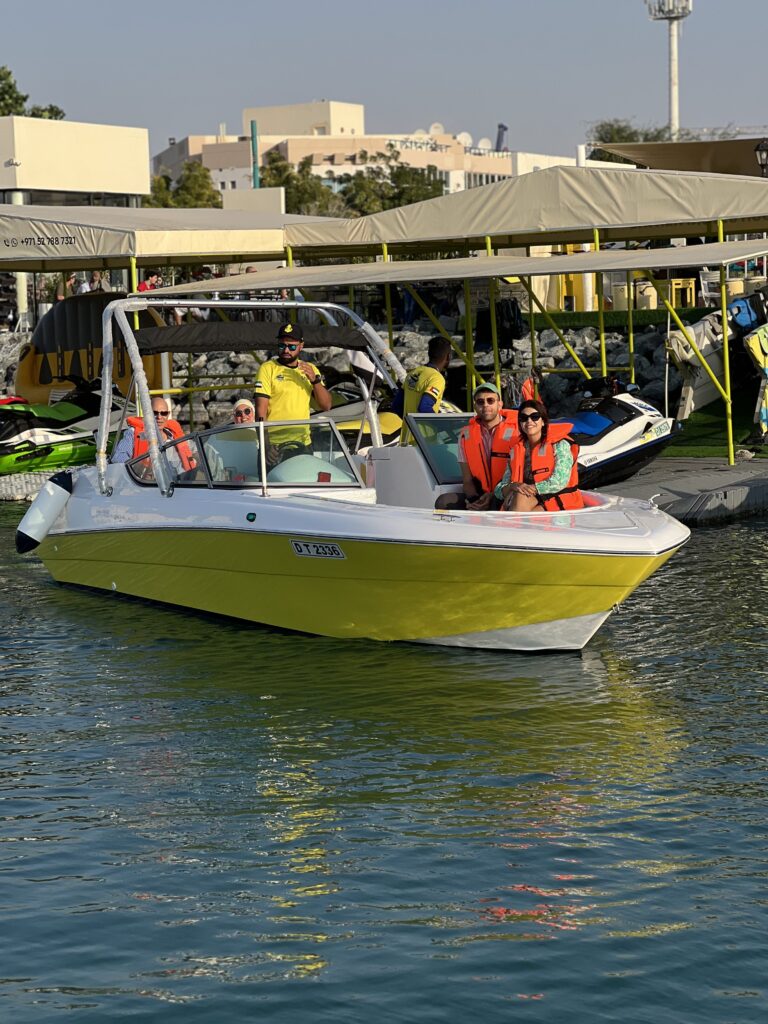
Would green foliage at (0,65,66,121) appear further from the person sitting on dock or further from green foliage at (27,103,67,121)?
the person sitting on dock

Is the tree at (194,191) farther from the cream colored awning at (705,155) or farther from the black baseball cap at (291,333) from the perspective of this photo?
the black baseball cap at (291,333)

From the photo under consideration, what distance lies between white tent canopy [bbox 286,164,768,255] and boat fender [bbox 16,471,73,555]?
344 inches

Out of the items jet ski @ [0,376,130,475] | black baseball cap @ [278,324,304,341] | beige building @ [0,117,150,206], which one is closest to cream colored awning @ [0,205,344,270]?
jet ski @ [0,376,130,475]

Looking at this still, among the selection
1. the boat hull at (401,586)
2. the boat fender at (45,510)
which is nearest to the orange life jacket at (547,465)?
the boat hull at (401,586)

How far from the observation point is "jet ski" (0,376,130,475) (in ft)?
60.8

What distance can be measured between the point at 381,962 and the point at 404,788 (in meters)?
1.90

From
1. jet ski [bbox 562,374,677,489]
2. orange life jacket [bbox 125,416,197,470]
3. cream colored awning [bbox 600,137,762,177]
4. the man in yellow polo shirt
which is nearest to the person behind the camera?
the man in yellow polo shirt

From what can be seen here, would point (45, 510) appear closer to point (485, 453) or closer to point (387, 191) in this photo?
point (485, 453)

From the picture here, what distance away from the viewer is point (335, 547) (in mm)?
9664

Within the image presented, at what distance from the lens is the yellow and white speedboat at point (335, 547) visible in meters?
9.22

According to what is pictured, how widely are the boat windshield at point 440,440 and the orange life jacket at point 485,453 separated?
0.34 meters

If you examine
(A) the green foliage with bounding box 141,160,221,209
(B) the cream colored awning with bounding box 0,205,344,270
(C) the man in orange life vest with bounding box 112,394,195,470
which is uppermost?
(A) the green foliage with bounding box 141,160,221,209

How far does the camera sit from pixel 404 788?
7.23 metres

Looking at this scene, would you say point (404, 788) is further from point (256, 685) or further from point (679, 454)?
point (679, 454)
